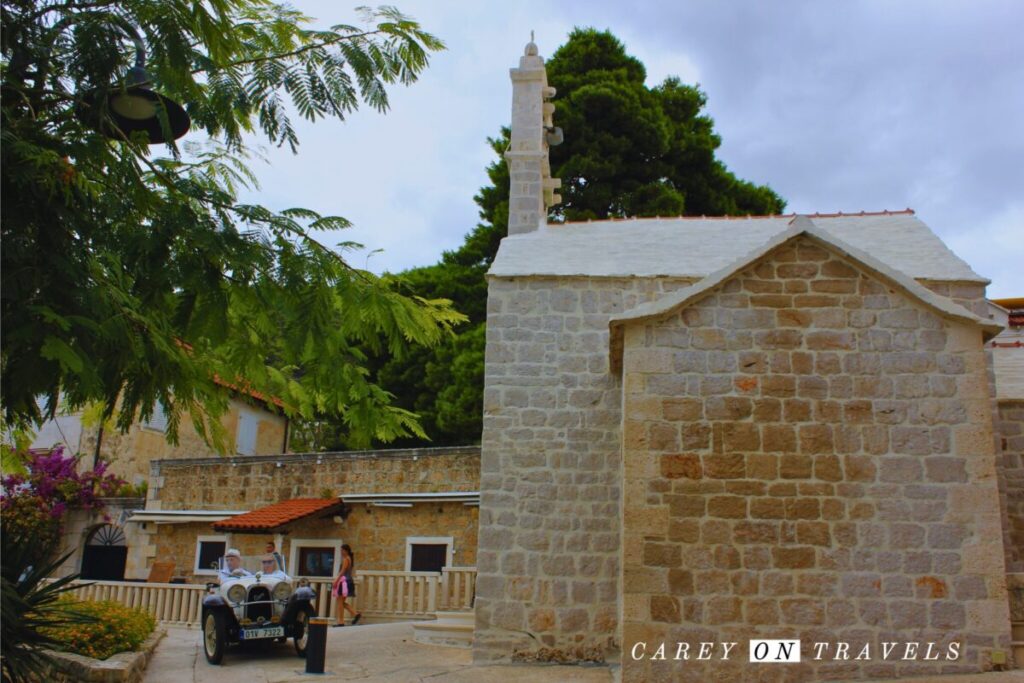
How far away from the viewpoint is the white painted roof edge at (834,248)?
7.37 meters

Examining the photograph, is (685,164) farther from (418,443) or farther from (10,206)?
(10,206)

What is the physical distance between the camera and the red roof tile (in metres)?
16.0

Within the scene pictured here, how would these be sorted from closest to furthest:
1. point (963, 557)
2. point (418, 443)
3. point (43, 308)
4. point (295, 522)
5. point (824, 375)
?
1. point (43, 308)
2. point (963, 557)
3. point (824, 375)
4. point (295, 522)
5. point (418, 443)

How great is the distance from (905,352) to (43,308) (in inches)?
253

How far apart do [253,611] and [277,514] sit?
7.01m

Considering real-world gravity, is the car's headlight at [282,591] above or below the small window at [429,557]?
below

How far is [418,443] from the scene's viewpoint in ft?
79.8

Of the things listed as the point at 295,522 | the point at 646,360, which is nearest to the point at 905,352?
the point at 646,360

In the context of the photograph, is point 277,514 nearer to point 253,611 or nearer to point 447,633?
point 447,633

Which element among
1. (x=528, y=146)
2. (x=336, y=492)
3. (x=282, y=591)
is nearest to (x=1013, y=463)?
(x=528, y=146)

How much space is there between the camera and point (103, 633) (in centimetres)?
882

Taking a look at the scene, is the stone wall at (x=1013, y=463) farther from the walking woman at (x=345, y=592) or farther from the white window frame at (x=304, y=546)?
the white window frame at (x=304, y=546)

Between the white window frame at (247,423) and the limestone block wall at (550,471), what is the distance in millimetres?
15238

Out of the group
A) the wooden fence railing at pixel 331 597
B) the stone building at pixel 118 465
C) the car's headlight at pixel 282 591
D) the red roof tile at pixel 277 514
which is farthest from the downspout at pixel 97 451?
the car's headlight at pixel 282 591
